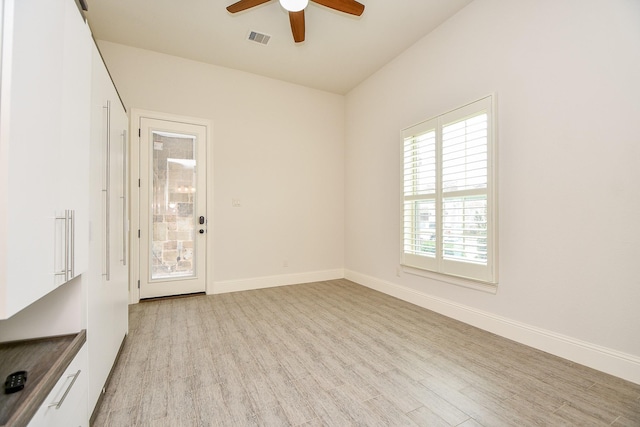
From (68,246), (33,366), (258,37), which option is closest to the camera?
(33,366)

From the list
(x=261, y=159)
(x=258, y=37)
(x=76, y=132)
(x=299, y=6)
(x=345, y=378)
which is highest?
(x=258, y=37)

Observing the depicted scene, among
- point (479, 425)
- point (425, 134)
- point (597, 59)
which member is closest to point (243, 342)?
point (479, 425)

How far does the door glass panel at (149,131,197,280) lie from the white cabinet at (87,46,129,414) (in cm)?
158

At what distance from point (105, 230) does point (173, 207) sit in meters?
2.24

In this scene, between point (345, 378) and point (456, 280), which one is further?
point (456, 280)

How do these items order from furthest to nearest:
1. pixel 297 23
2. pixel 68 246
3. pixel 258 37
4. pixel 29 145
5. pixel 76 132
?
pixel 258 37 < pixel 297 23 < pixel 76 132 < pixel 68 246 < pixel 29 145

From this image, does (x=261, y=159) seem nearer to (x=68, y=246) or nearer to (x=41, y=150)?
(x=68, y=246)

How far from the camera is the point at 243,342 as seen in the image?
2.52 m

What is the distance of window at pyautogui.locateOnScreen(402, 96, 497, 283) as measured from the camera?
271cm

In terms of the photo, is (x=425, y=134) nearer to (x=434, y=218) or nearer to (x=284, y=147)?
(x=434, y=218)

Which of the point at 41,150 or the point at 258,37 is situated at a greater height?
the point at 258,37

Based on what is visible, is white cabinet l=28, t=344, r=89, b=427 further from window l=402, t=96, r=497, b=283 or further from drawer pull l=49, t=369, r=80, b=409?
window l=402, t=96, r=497, b=283

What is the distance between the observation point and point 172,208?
3893 mm

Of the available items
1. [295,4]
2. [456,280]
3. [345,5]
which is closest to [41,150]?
[295,4]
